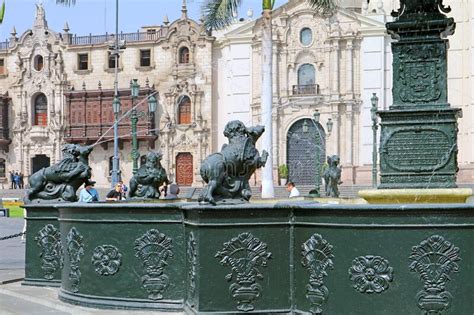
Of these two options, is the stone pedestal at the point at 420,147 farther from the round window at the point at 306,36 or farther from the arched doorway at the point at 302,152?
the round window at the point at 306,36

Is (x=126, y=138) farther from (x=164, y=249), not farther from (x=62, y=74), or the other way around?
→ (x=164, y=249)

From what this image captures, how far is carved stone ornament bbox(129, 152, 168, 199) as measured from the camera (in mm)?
9492

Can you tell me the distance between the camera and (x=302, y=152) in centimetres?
4728

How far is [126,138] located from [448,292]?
150 ft

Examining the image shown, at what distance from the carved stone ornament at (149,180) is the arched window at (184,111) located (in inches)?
1594

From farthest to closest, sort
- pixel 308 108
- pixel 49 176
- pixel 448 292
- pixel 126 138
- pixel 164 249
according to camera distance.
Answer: pixel 126 138 → pixel 308 108 → pixel 49 176 → pixel 164 249 → pixel 448 292

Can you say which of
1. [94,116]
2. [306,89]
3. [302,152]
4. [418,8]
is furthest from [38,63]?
[418,8]

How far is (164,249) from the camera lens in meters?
6.34

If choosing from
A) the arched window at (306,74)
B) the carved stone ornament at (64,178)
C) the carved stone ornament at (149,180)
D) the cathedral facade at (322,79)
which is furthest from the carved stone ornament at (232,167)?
the arched window at (306,74)

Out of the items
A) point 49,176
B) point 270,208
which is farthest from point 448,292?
point 49,176

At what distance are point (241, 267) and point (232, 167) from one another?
2.43 ft

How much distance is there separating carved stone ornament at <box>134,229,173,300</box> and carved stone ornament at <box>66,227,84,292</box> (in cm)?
69

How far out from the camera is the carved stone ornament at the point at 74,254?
6730 mm

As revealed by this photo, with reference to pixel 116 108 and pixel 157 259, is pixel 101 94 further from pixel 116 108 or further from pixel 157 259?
pixel 157 259
